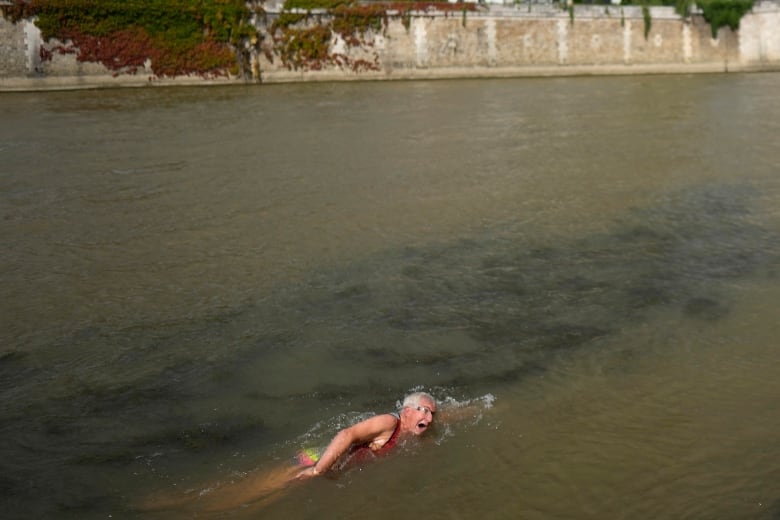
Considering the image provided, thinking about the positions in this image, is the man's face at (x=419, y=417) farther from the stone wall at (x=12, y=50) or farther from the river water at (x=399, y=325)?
the stone wall at (x=12, y=50)

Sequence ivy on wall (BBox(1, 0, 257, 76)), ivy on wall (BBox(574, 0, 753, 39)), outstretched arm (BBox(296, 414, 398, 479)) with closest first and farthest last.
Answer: outstretched arm (BBox(296, 414, 398, 479)), ivy on wall (BBox(1, 0, 257, 76)), ivy on wall (BBox(574, 0, 753, 39))

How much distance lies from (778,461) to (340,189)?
658 centimetres

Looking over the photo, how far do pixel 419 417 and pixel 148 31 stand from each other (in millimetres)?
19716

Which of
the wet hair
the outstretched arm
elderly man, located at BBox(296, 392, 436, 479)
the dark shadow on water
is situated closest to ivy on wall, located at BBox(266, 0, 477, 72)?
the dark shadow on water

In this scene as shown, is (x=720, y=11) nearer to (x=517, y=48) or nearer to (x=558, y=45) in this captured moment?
(x=558, y=45)

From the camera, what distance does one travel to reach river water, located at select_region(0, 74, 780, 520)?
400 centimetres

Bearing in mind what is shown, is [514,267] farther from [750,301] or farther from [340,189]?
[340,189]

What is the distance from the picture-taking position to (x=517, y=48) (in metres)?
25.4

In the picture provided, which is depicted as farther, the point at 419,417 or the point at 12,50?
the point at 12,50

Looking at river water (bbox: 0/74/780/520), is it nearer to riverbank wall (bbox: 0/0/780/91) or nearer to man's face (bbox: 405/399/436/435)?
man's face (bbox: 405/399/436/435)

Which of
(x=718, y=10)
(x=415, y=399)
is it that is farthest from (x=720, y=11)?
(x=415, y=399)

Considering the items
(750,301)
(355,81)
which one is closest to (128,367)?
(750,301)

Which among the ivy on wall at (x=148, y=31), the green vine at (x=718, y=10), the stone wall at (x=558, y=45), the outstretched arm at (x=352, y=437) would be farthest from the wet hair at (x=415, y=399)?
the green vine at (x=718, y=10)

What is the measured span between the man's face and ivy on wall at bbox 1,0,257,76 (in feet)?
62.3
